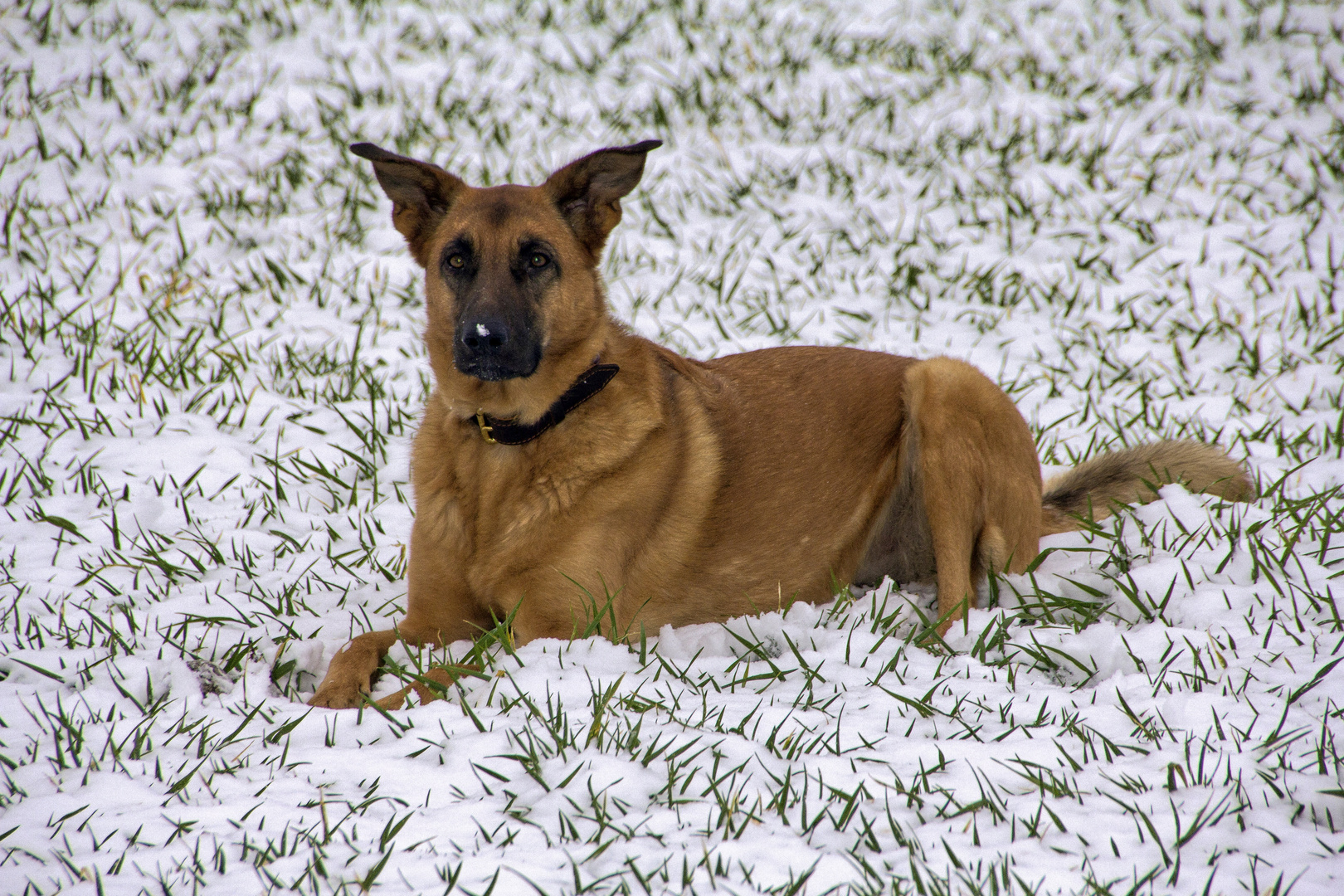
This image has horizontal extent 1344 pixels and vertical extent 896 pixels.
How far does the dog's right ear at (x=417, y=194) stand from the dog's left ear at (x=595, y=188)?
38 centimetres

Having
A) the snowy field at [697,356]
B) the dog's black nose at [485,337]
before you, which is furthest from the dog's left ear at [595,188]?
the snowy field at [697,356]

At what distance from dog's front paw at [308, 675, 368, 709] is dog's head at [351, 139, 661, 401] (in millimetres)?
1046

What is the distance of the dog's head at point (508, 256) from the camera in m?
3.21

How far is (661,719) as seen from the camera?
282 centimetres

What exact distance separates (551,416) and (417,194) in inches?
39.5

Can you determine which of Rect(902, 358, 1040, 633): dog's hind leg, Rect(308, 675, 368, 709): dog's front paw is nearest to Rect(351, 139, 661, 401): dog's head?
Rect(308, 675, 368, 709): dog's front paw

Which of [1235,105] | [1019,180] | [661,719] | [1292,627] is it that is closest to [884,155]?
[1019,180]

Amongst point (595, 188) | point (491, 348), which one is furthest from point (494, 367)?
point (595, 188)

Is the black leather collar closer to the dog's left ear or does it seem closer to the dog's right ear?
the dog's left ear

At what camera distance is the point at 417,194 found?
359cm

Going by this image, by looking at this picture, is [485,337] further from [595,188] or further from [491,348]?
[595,188]

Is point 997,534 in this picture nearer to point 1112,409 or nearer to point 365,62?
point 1112,409

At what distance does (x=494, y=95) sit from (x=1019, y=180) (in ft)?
14.6

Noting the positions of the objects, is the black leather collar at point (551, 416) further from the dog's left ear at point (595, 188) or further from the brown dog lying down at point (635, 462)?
the dog's left ear at point (595, 188)
